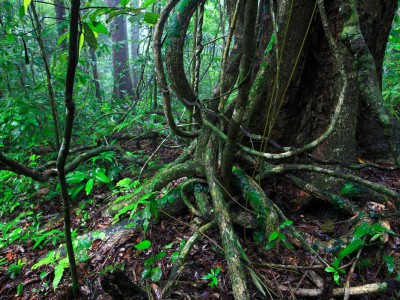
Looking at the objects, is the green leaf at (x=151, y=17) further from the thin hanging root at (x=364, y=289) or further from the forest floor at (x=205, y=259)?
the thin hanging root at (x=364, y=289)

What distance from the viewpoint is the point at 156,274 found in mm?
1994

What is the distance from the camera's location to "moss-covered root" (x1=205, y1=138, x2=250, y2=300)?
1.77 meters

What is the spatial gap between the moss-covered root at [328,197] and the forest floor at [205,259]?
10cm

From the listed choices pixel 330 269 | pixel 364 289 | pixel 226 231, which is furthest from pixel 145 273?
pixel 364 289

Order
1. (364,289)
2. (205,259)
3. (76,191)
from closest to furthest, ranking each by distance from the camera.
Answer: (364,289) < (205,259) < (76,191)

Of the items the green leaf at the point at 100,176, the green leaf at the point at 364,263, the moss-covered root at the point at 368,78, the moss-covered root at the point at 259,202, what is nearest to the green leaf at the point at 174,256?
the moss-covered root at the point at 259,202

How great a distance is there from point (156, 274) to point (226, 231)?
61cm

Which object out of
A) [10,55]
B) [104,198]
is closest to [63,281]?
[104,198]

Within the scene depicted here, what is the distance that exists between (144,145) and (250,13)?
4.51 metres

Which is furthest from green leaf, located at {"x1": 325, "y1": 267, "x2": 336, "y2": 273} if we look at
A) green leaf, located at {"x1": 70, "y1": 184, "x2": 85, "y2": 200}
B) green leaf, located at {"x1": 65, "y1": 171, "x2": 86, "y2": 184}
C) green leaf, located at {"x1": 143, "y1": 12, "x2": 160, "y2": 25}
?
green leaf, located at {"x1": 70, "y1": 184, "x2": 85, "y2": 200}

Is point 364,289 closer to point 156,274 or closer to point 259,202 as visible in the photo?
point 259,202

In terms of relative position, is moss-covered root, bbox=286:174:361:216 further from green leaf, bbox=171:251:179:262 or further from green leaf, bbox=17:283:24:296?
green leaf, bbox=17:283:24:296

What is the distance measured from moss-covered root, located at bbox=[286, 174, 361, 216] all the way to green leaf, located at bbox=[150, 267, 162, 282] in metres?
1.59

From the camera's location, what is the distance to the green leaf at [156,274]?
1963 millimetres
